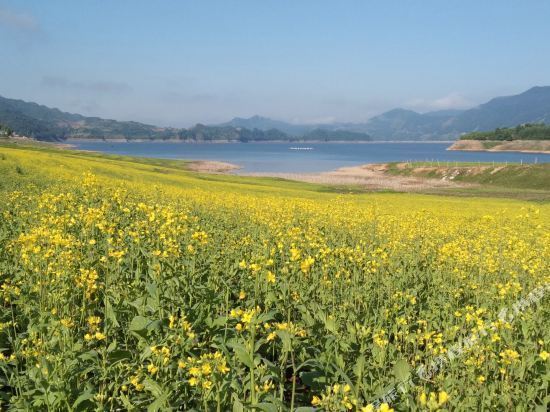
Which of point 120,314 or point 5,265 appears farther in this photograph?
point 5,265

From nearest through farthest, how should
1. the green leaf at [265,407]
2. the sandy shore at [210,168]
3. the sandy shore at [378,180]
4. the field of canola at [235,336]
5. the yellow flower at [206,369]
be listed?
the green leaf at [265,407]
the yellow flower at [206,369]
the field of canola at [235,336]
the sandy shore at [378,180]
the sandy shore at [210,168]

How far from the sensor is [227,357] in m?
3.67

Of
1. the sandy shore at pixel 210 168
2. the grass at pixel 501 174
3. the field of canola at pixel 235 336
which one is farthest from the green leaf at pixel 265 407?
the sandy shore at pixel 210 168

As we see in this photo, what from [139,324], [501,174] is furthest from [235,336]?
→ [501,174]

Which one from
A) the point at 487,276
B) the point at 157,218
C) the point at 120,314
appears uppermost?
the point at 157,218

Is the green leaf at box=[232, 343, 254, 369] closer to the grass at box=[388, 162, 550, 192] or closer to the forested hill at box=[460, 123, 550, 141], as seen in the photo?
the grass at box=[388, 162, 550, 192]

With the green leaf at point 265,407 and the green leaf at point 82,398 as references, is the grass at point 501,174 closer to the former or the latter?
the green leaf at point 265,407

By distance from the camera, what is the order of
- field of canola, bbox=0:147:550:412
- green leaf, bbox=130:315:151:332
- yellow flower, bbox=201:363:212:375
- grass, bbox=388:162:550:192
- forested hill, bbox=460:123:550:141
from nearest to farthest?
1. yellow flower, bbox=201:363:212:375
2. field of canola, bbox=0:147:550:412
3. green leaf, bbox=130:315:151:332
4. grass, bbox=388:162:550:192
5. forested hill, bbox=460:123:550:141

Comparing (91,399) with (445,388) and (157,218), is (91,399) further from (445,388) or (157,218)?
(157,218)

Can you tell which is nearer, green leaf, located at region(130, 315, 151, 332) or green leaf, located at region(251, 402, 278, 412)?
green leaf, located at region(251, 402, 278, 412)

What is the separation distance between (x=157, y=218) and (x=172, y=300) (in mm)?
2873

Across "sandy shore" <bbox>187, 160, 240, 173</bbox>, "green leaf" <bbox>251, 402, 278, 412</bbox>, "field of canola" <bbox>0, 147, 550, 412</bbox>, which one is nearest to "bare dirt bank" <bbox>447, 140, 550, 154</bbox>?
"sandy shore" <bbox>187, 160, 240, 173</bbox>

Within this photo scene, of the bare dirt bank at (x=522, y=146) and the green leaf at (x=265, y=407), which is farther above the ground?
the bare dirt bank at (x=522, y=146)

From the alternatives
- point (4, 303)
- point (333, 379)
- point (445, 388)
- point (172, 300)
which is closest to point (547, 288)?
point (445, 388)
